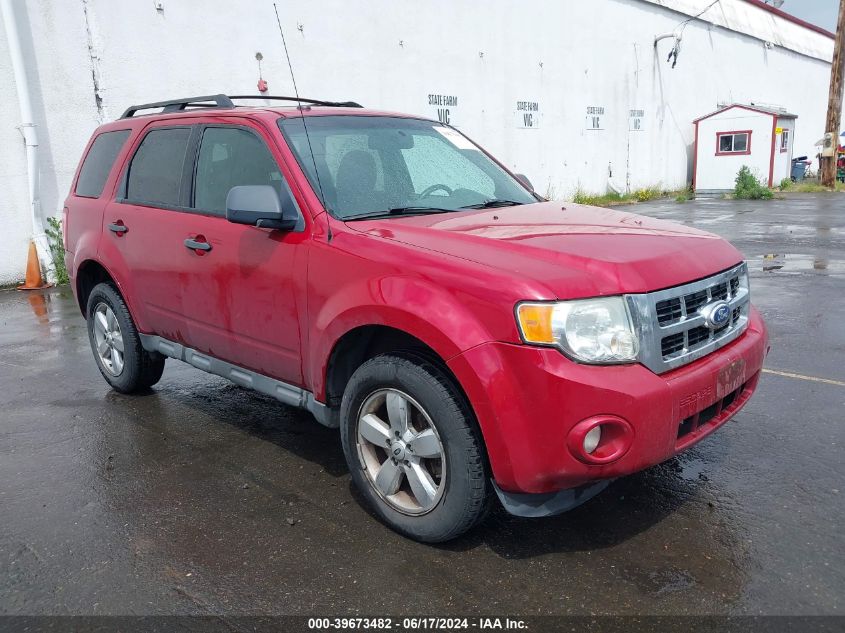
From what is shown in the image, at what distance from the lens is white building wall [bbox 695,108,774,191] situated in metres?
25.0

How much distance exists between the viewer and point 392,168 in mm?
3938

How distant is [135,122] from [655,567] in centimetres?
424

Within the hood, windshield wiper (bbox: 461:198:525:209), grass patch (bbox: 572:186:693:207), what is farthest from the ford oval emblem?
grass patch (bbox: 572:186:693:207)

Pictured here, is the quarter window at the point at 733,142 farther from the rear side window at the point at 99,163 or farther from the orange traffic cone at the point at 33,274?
the rear side window at the point at 99,163

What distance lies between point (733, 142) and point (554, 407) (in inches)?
1025

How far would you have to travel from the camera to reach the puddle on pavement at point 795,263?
31.4ft

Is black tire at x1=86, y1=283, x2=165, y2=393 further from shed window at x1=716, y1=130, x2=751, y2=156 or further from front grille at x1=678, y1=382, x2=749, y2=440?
shed window at x1=716, y1=130, x2=751, y2=156

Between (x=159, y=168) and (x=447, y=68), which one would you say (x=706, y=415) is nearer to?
(x=159, y=168)

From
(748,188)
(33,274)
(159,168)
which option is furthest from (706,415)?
(748,188)

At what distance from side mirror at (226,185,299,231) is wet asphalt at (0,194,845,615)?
1.36 metres

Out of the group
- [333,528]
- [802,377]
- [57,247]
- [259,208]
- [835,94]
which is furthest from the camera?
[835,94]

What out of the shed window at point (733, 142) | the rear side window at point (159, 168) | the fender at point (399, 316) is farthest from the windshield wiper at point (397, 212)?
the shed window at point (733, 142)

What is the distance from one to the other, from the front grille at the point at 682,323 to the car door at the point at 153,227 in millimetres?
2657

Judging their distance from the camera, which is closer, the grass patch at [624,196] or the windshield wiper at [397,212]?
the windshield wiper at [397,212]
